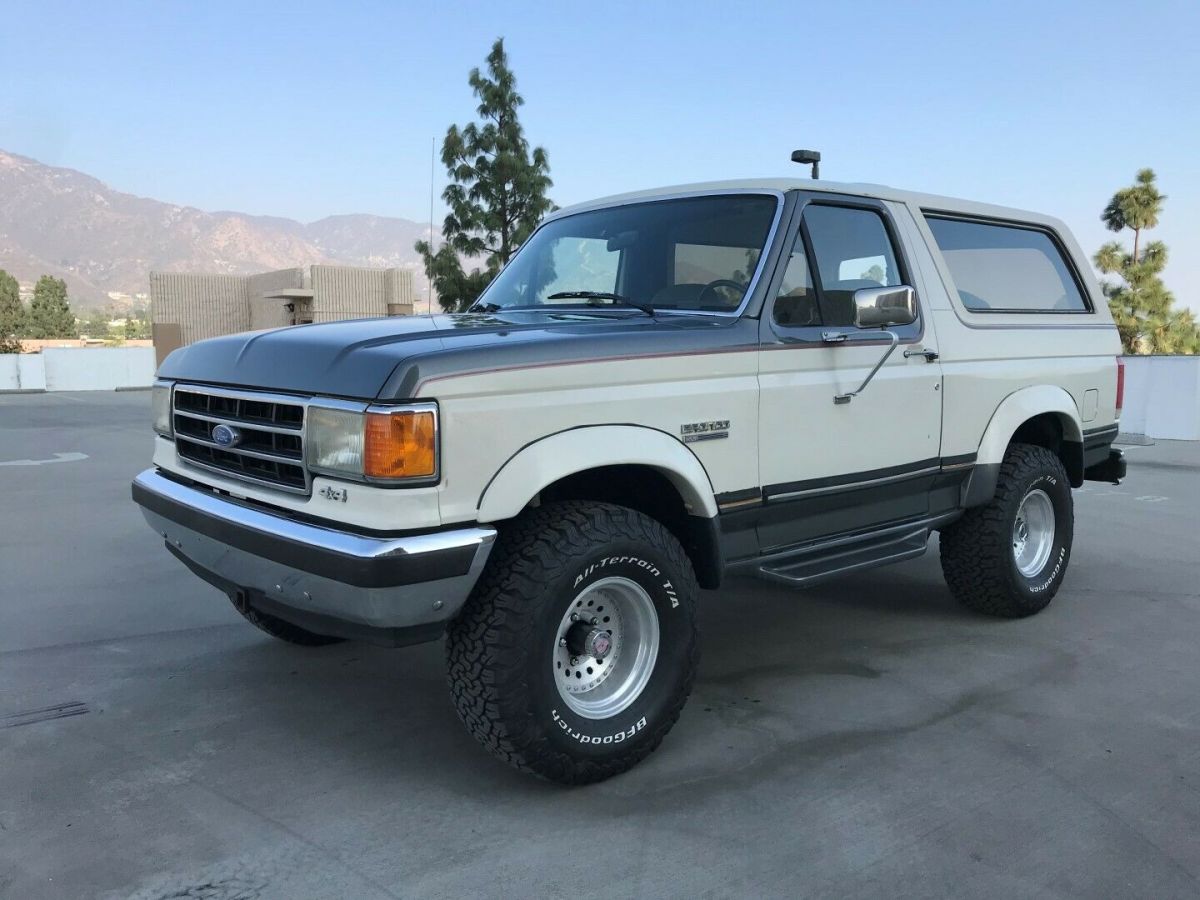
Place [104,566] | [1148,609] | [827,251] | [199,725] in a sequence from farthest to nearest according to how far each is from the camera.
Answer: [104,566] < [1148,609] < [827,251] < [199,725]

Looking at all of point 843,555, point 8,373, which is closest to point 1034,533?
point 843,555

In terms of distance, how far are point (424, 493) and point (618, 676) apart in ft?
3.54

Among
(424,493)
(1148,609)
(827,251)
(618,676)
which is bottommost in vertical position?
(1148,609)

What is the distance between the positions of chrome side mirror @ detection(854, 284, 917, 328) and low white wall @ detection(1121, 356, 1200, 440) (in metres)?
13.8

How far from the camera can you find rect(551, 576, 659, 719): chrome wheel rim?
11.0 ft

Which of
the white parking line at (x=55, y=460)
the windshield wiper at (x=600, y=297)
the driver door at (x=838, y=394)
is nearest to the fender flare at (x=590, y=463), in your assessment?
the driver door at (x=838, y=394)

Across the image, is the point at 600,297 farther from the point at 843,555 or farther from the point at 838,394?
the point at 843,555

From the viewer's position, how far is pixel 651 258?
4.30 meters

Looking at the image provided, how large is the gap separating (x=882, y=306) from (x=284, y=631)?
118 inches

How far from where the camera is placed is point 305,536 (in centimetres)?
299

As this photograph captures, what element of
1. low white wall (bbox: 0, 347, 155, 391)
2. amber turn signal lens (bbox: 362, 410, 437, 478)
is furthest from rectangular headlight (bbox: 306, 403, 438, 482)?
low white wall (bbox: 0, 347, 155, 391)

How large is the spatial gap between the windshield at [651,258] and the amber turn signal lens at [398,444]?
149 cm

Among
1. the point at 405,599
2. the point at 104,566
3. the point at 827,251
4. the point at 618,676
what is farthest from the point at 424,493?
the point at 104,566

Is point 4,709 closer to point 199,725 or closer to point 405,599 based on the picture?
point 199,725
